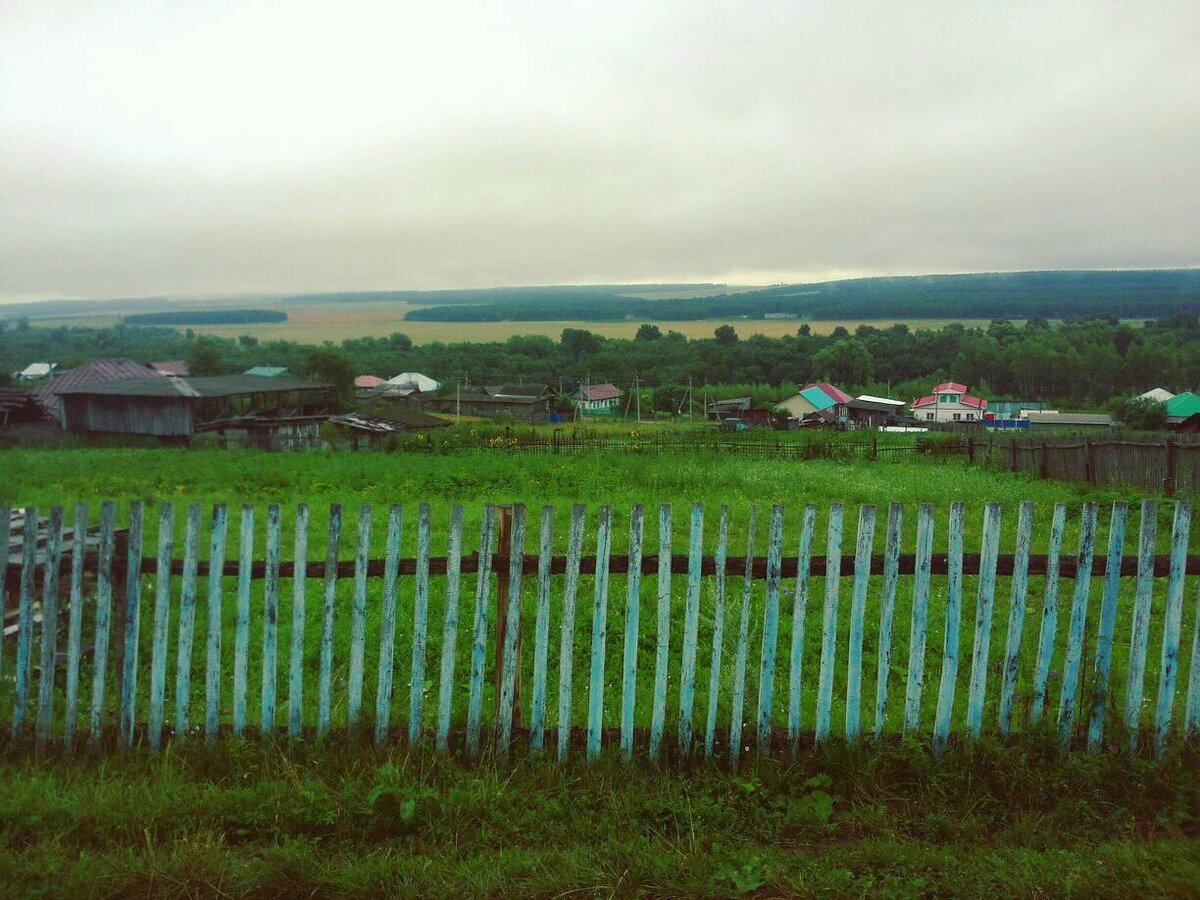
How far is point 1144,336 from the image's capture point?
77.2m

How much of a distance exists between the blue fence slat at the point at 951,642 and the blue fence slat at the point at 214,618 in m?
4.11

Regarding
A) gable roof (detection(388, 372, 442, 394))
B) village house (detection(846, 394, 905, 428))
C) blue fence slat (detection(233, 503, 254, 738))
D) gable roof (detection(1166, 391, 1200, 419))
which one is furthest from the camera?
gable roof (detection(388, 372, 442, 394))

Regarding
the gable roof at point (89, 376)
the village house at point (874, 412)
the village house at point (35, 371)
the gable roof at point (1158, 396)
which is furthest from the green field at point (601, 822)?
the village house at point (874, 412)

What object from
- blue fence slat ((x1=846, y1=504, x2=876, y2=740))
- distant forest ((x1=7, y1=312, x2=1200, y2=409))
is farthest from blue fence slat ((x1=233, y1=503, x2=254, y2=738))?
distant forest ((x1=7, y1=312, x2=1200, y2=409))

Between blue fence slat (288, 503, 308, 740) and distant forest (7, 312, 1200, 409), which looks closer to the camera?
blue fence slat (288, 503, 308, 740)

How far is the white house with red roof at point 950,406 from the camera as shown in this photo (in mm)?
71125

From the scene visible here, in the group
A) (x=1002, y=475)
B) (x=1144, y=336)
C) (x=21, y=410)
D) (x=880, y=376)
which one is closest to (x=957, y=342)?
(x=880, y=376)

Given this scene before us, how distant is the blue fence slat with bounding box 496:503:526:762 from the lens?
461 centimetres

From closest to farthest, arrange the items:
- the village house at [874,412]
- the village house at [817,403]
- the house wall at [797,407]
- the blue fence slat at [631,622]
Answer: the blue fence slat at [631,622], the village house at [874,412], the village house at [817,403], the house wall at [797,407]

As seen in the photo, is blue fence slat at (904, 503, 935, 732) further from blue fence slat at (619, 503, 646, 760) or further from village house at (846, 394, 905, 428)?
village house at (846, 394, 905, 428)

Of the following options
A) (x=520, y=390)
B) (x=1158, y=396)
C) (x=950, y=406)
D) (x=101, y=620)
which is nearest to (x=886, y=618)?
(x=101, y=620)

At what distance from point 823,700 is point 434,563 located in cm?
235

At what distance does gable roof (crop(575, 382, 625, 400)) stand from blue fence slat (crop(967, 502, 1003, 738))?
262ft

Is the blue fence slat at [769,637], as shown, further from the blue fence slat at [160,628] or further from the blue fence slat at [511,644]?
the blue fence slat at [160,628]
